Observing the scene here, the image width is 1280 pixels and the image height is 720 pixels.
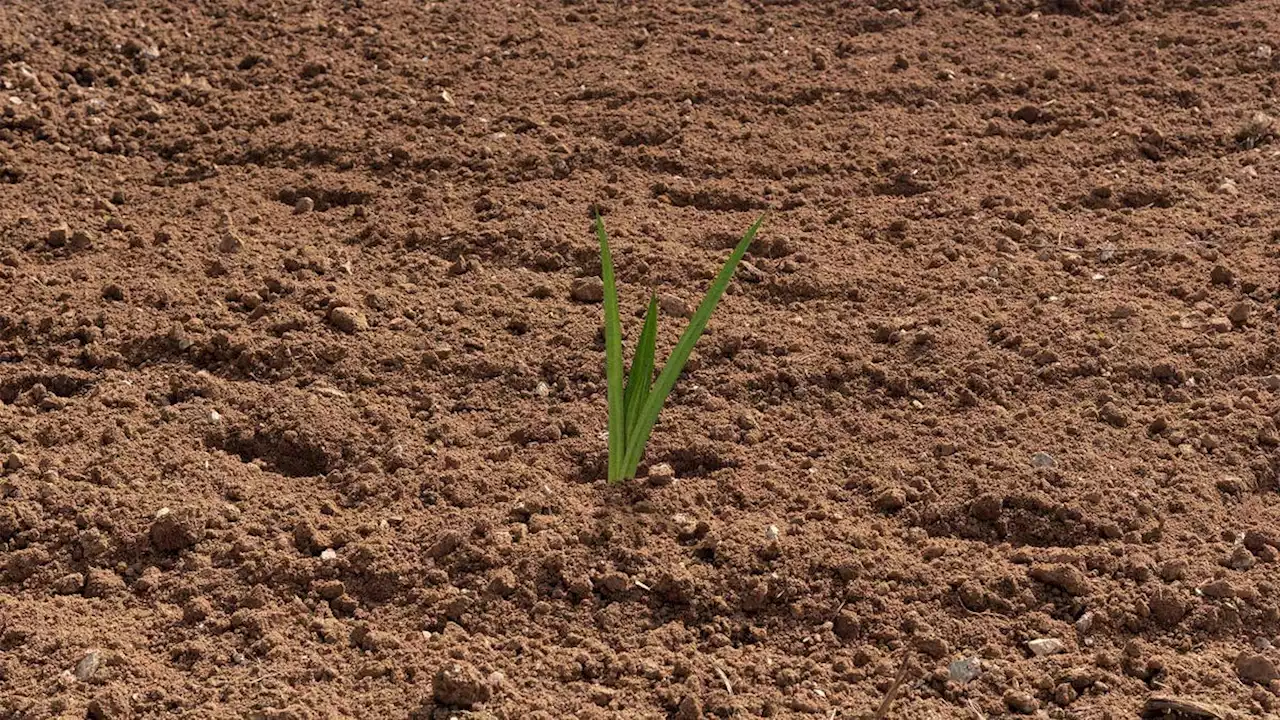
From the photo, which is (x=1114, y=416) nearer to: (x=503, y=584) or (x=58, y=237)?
(x=503, y=584)

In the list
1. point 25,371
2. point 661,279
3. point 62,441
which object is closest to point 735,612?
point 661,279

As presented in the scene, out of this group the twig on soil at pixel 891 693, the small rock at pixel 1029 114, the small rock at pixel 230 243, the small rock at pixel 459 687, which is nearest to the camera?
the twig on soil at pixel 891 693

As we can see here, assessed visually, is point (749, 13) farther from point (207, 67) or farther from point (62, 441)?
point (62, 441)

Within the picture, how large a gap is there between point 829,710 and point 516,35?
225 centimetres

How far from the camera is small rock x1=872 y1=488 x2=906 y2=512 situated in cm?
232

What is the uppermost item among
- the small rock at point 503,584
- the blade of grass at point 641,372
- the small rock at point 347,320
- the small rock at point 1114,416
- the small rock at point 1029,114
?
the small rock at point 1029,114

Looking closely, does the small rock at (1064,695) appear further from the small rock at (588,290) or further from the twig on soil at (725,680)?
the small rock at (588,290)

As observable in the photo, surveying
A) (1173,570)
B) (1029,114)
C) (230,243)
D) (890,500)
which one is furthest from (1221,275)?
(230,243)

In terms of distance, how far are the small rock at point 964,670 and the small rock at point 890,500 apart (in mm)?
329

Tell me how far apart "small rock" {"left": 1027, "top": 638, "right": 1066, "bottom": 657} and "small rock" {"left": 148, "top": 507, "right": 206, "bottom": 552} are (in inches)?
51.5

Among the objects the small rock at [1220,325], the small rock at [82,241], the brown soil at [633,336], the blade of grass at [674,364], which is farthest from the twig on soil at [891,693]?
the small rock at [82,241]

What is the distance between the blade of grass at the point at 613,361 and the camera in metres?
2.14

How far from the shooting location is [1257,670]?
203 cm

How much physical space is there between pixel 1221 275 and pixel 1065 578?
0.96m
